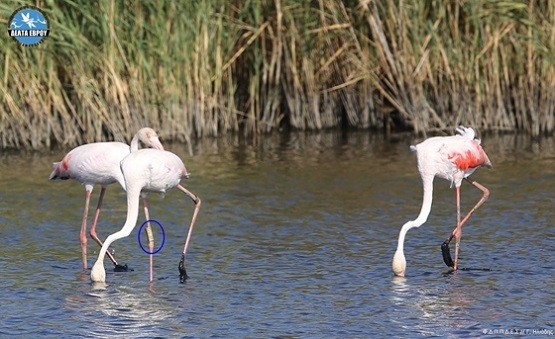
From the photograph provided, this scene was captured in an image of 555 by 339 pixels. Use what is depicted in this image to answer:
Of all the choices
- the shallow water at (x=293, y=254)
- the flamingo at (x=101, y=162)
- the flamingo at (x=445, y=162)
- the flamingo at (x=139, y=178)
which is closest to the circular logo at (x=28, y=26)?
the shallow water at (x=293, y=254)

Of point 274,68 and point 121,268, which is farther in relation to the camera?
point 274,68

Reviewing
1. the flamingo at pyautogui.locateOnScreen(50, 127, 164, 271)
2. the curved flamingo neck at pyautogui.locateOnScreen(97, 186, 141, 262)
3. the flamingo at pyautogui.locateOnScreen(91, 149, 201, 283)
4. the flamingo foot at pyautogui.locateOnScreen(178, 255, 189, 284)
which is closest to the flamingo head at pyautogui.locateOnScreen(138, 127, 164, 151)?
the flamingo at pyautogui.locateOnScreen(50, 127, 164, 271)

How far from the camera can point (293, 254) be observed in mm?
9070

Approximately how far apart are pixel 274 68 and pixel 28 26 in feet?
12.1

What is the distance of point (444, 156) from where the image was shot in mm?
8578

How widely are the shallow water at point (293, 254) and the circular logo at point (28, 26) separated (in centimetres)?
138

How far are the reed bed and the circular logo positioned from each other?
0.09 m

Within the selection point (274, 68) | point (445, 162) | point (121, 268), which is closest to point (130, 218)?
point (121, 268)

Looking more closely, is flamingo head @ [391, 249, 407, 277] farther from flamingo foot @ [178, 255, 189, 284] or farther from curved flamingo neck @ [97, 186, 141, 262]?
curved flamingo neck @ [97, 186, 141, 262]

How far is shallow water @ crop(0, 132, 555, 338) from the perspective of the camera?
713 cm

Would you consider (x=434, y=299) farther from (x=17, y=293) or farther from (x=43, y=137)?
(x=43, y=137)

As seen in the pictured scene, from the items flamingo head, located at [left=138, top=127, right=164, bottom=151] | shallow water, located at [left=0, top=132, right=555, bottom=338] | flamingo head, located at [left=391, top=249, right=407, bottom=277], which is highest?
flamingo head, located at [left=138, top=127, right=164, bottom=151]

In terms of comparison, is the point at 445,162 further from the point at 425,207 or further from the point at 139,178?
the point at 139,178

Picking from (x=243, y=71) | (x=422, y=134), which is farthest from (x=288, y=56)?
(x=422, y=134)
